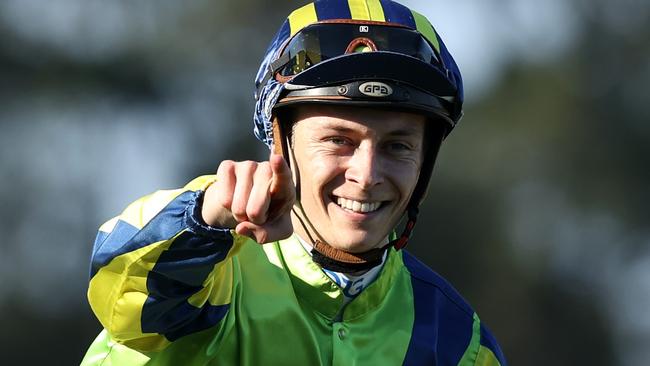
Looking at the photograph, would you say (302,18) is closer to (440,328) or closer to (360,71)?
(360,71)

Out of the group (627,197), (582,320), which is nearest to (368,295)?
(582,320)

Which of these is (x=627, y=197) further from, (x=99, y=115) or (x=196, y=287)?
(x=196, y=287)

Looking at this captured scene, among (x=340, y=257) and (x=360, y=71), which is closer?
(x=360, y=71)

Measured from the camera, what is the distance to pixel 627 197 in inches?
747

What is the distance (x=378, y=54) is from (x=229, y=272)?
848 mm

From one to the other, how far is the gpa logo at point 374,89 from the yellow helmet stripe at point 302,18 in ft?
1.21

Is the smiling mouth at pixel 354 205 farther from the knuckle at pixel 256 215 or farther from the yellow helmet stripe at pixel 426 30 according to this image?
the knuckle at pixel 256 215

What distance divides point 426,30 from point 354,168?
25.5 inches

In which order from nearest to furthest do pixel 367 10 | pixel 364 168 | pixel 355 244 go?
pixel 364 168 → pixel 355 244 → pixel 367 10

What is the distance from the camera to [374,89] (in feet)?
15.9

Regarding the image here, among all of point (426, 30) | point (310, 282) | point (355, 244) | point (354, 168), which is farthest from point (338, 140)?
point (426, 30)

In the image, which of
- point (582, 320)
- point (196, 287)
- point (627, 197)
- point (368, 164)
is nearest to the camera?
point (196, 287)

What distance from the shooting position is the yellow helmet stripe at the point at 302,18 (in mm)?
5141

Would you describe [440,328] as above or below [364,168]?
below
